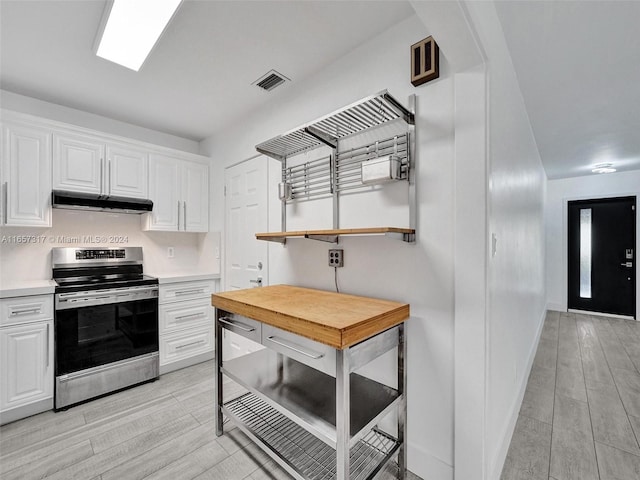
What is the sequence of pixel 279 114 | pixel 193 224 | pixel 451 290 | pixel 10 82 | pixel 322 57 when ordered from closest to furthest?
pixel 451 290 → pixel 322 57 → pixel 10 82 → pixel 279 114 → pixel 193 224

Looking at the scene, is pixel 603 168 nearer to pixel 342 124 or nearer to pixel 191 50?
pixel 342 124

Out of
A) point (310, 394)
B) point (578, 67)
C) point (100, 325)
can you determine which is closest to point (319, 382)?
point (310, 394)

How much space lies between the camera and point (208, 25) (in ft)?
5.72

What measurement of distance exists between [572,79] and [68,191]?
13.7 ft

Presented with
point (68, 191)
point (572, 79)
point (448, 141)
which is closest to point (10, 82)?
point (68, 191)

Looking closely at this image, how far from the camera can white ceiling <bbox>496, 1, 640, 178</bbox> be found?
5.06 ft

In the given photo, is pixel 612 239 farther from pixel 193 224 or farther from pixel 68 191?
pixel 68 191

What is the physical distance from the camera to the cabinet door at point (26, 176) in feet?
7.40

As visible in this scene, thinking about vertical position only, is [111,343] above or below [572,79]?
below

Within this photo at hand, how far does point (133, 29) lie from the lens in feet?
5.78

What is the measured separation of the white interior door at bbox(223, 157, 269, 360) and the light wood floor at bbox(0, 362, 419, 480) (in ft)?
2.74

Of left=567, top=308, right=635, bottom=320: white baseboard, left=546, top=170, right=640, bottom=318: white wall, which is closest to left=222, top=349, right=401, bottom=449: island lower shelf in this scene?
left=546, top=170, right=640, bottom=318: white wall

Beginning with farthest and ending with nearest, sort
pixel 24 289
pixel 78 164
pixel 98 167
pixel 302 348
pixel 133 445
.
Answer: pixel 98 167 < pixel 78 164 < pixel 24 289 < pixel 133 445 < pixel 302 348

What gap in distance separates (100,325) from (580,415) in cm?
388
